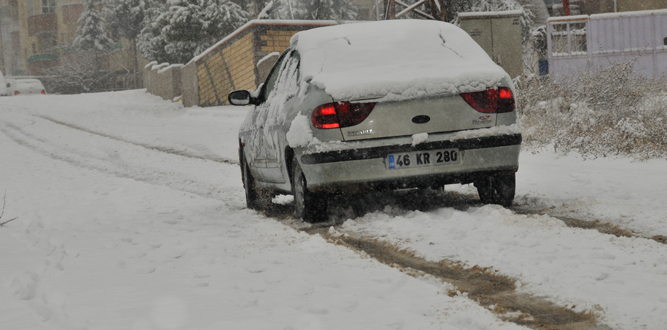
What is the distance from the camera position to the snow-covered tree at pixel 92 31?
191 ft

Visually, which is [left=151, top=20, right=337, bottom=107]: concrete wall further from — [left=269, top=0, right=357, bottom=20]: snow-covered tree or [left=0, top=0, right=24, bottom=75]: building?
[left=0, top=0, right=24, bottom=75]: building

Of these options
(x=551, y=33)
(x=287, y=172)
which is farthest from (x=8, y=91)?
(x=287, y=172)

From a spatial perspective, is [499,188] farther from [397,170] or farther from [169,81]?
[169,81]

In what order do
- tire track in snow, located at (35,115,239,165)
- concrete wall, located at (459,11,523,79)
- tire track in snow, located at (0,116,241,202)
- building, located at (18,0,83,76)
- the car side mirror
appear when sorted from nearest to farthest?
the car side mirror
tire track in snow, located at (0,116,241,202)
tire track in snow, located at (35,115,239,165)
concrete wall, located at (459,11,523,79)
building, located at (18,0,83,76)

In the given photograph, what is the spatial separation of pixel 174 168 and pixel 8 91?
3300 centimetres

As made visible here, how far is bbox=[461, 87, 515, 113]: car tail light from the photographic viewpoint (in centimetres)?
566

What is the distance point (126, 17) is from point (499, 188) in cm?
5125

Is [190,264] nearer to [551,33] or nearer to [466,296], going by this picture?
[466,296]

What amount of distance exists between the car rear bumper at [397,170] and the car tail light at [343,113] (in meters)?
0.20

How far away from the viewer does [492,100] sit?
5707 millimetres

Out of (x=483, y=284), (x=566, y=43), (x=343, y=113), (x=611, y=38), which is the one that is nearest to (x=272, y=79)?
(x=343, y=113)

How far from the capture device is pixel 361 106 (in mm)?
5516

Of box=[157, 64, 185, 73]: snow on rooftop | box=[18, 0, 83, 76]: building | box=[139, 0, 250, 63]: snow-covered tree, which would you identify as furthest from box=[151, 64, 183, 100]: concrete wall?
box=[18, 0, 83, 76]: building

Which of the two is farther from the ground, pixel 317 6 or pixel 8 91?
pixel 317 6
